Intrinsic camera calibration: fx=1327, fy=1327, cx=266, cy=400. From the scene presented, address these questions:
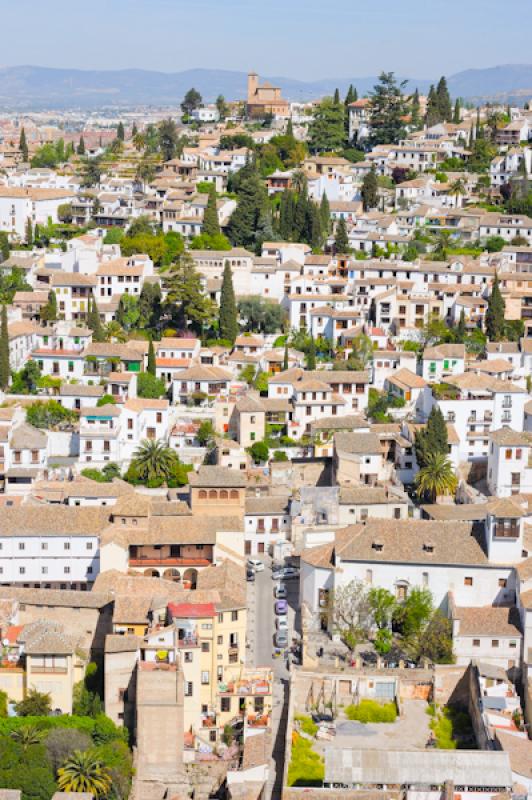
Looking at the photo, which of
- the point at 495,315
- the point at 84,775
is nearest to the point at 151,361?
the point at 495,315

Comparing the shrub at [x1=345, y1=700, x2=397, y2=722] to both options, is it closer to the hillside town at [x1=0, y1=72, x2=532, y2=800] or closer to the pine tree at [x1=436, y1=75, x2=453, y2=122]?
the hillside town at [x1=0, y1=72, x2=532, y2=800]

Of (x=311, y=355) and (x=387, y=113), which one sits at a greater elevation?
(x=387, y=113)

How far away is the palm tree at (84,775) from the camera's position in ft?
110

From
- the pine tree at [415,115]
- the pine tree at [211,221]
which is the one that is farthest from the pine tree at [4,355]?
the pine tree at [415,115]

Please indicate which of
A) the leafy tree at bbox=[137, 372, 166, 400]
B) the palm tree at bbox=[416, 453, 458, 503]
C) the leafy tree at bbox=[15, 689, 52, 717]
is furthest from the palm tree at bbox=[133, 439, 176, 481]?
the leafy tree at bbox=[15, 689, 52, 717]

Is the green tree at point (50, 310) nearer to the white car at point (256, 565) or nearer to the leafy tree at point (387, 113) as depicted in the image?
the white car at point (256, 565)

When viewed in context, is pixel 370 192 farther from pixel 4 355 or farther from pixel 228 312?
pixel 4 355

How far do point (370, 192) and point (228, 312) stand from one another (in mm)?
20317

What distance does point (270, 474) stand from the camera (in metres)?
50.9

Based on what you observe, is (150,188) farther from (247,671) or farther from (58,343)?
(247,671)

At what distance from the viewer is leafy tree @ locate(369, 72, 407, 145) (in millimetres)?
87938

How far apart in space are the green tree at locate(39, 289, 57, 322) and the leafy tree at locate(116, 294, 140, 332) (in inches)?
116

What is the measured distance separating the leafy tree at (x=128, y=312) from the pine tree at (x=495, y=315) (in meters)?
16.4

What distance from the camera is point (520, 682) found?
38.5 m
